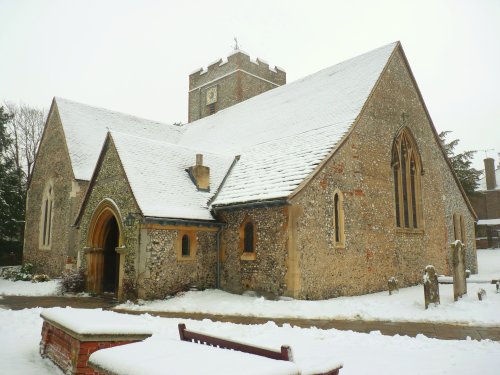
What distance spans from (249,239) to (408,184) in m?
8.00

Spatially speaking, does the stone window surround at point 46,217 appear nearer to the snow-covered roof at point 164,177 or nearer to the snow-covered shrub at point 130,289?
the snow-covered roof at point 164,177

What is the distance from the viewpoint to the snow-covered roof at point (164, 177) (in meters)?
14.2

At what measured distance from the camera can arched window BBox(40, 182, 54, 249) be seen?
22328 mm

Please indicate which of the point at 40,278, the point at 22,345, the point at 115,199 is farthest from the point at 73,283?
the point at 22,345

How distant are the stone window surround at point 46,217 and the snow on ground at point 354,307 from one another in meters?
11.3

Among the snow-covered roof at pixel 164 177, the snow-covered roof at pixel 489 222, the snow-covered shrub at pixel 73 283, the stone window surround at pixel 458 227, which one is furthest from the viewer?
the snow-covered roof at pixel 489 222

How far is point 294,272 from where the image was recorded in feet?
41.4

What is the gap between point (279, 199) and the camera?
12.8 metres

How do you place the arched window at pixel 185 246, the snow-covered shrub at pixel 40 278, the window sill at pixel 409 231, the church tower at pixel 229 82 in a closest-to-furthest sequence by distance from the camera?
the arched window at pixel 185 246
the window sill at pixel 409 231
the snow-covered shrub at pixel 40 278
the church tower at pixel 229 82

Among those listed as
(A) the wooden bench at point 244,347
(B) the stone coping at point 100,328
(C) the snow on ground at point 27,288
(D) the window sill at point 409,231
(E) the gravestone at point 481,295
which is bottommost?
(C) the snow on ground at point 27,288

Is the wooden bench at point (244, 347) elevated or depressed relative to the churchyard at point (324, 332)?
elevated

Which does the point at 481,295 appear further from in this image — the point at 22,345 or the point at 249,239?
the point at 22,345

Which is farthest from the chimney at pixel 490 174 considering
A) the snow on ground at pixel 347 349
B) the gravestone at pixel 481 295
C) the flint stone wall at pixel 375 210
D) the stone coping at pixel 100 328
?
the stone coping at pixel 100 328

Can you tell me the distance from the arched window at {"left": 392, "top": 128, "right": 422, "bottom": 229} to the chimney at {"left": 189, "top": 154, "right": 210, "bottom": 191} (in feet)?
25.0
